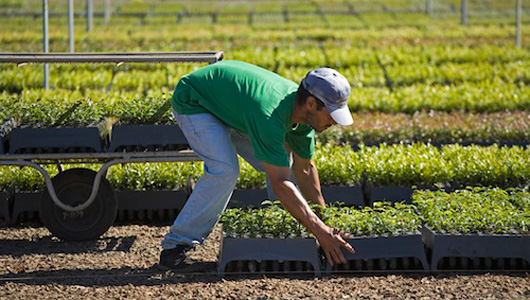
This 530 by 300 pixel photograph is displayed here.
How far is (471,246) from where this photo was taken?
4.79 meters

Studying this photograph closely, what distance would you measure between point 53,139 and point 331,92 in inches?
87.9

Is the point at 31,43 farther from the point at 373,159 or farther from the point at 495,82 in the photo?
the point at 373,159

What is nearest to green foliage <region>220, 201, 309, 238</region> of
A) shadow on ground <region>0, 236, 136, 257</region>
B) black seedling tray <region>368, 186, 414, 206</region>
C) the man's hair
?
the man's hair

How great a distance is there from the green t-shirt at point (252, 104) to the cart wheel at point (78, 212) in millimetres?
1132

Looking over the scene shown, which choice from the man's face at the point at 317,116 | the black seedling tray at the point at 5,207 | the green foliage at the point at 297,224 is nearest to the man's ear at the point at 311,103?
the man's face at the point at 317,116

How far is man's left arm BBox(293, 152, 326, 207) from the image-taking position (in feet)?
15.9

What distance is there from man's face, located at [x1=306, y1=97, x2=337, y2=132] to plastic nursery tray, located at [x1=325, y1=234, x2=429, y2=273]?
81cm

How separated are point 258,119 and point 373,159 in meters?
2.63

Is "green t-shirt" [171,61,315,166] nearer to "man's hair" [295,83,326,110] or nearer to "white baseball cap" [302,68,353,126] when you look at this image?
"man's hair" [295,83,326,110]

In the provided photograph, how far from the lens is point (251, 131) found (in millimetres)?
4238

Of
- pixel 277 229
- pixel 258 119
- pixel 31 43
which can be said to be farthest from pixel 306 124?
pixel 31 43

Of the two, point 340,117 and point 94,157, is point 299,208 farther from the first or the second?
point 94,157

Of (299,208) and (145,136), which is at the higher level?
(145,136)

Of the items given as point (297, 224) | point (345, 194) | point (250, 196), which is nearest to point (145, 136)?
point (250, 196)
